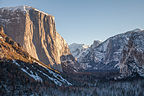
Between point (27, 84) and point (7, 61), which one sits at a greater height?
point (7, 61)

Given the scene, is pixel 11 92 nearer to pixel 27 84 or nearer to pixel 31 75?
pixel 27 84

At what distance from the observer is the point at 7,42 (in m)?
163

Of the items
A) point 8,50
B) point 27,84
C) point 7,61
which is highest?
point 8,50

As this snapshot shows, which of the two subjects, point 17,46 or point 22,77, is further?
point 17,46

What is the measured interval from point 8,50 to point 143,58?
141 meters

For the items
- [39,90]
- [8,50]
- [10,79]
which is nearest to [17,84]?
[10,79]

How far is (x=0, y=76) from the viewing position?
107m

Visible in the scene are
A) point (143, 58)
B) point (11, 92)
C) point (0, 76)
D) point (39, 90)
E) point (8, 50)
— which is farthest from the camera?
point (143, 58)

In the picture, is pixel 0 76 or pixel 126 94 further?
pixel 126 94

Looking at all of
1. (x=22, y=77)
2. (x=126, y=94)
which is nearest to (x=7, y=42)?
(x=22, y=77)

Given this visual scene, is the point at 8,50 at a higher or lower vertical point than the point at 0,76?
higher

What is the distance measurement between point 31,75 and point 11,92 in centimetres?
3936

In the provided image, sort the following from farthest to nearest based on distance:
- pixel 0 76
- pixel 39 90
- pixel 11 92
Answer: pixel 39 90
pixel 0 76
pixel 11 92

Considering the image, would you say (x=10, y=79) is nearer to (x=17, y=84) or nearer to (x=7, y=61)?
(x=17, y=84)
